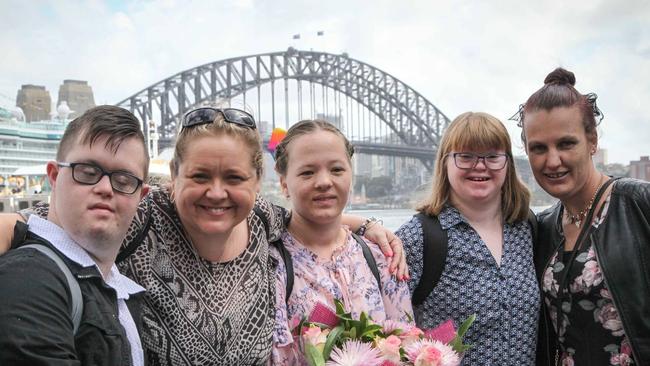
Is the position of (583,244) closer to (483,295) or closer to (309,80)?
(483,295)

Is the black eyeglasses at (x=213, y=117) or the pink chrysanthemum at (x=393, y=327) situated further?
the black eyeglasses at (x=213, y=117)

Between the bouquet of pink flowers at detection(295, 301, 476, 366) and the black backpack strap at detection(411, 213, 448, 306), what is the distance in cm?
68

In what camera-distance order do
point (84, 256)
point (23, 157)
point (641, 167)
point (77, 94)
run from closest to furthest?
point (84, 256) → point (641, 167) → point (23, 157) → point (77, 94)

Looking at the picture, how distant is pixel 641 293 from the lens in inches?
86.4

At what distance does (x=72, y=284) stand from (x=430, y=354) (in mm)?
943

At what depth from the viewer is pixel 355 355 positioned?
156cm

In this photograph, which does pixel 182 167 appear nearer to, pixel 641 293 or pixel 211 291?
pixel 211 291

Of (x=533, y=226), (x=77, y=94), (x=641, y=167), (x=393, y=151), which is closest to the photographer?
(x=533, y=226)

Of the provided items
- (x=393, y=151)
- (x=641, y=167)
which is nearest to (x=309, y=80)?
(x=393, y=151)

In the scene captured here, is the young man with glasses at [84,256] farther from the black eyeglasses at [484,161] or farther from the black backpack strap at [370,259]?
the black eyeglasses at [484,161]

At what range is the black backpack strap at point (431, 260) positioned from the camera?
2.49 m

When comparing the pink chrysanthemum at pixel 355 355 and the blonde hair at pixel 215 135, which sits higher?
the blonde hair at pixel 215 135

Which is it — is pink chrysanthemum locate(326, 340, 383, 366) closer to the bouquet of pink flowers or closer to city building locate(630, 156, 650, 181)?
the bouquet of pink flowers

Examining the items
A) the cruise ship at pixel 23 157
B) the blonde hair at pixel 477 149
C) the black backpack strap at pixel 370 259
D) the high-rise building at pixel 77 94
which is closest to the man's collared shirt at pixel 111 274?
the black backpack strap at pixel 370 259
